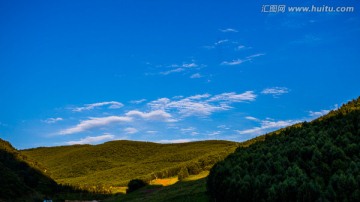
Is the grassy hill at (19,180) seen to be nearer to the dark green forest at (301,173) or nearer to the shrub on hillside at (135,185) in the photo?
the shrub on hillside at (135,185)

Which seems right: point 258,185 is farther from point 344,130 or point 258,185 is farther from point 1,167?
point 1,167

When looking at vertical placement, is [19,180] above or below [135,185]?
above

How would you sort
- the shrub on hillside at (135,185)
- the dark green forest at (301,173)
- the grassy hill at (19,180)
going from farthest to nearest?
the shrub on hillside at (135,185) → the grassy hill at (19,180) → the dark green forest at (301,173)

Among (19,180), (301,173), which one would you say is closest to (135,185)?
(19,180)

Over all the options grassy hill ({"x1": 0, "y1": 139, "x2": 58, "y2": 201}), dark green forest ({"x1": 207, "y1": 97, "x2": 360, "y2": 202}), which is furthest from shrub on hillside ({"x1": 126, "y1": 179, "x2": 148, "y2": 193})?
dark green forest ({"x1": 207, "y1": 97, "x2": 360, "y2": 202})

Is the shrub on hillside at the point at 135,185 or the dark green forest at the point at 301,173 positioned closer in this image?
the dark green forest at the point at 301,173

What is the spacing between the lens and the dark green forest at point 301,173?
24.3m

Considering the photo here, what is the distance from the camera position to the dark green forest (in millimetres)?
24269

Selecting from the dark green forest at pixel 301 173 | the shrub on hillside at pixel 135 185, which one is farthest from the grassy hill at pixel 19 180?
the dark green forest at pixel 301 173

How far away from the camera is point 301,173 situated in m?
27.9

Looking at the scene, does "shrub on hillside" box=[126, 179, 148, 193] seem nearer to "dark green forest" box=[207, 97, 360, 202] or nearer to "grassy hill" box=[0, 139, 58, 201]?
"grassy hill" box=[0, 139, 58, 201]

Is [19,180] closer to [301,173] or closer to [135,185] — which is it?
[135,185]

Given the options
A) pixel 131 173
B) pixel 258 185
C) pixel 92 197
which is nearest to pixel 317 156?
pixel 258 185

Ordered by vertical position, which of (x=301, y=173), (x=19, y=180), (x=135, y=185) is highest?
(x=19, y=180)
